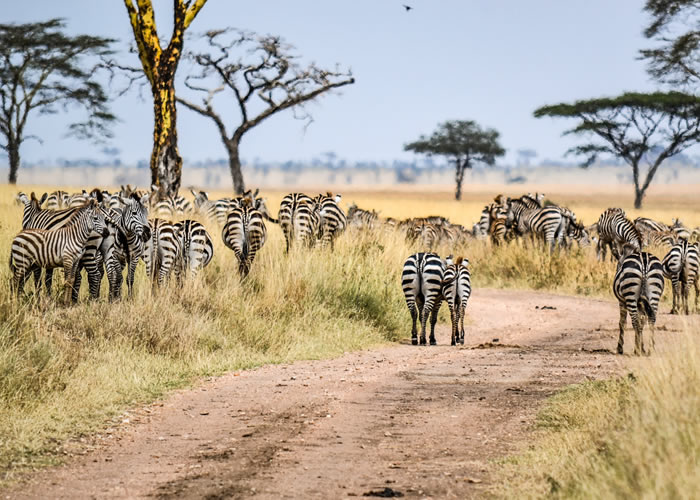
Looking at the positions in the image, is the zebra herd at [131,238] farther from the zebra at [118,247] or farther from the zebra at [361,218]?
the zebra at [361,218]

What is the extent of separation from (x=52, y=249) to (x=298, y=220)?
5.81 metres

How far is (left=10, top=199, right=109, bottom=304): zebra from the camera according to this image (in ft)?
38.7

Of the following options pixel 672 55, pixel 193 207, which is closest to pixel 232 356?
pixel 193 207

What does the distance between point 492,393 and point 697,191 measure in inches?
5862

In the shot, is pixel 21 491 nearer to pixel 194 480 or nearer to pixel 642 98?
pixel 194 480

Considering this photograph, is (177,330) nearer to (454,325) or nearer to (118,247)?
(118,247)

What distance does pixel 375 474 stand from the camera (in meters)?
6.49

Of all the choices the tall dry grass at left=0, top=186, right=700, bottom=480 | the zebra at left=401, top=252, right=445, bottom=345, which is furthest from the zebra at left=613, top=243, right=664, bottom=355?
the tall dry grass at left=0, top=186, right=700, bottom=480

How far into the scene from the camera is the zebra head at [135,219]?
1291 centimetres

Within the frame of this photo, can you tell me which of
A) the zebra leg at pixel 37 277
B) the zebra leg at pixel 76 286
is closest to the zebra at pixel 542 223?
the zebra leg at pixel 76 286

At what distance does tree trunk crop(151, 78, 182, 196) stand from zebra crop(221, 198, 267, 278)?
637 cm

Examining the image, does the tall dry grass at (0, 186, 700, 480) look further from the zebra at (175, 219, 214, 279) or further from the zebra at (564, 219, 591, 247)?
the zebra at (564, 219, 591, 247)

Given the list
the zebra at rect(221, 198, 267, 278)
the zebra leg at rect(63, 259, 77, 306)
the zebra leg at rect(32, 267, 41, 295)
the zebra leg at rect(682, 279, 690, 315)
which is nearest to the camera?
the zebra leg at rect(63, 259, 77, 306)

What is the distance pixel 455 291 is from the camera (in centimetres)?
1418
